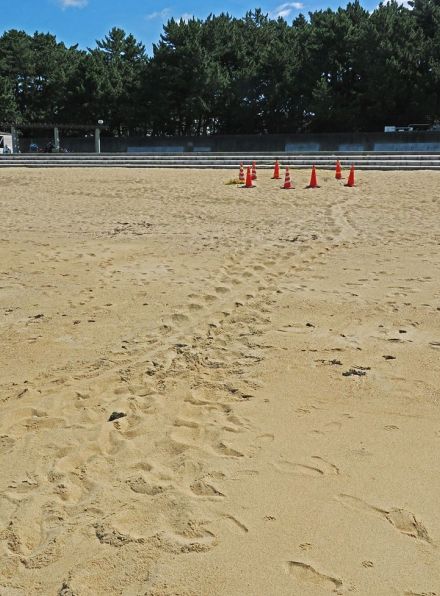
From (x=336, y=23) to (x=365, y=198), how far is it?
153ft

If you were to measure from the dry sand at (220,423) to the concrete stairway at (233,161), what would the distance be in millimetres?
16495

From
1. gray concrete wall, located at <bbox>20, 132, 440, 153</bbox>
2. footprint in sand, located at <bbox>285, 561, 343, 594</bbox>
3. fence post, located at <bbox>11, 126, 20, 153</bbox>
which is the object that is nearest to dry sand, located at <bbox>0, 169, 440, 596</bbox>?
footprint in sand, located at <bbox>285, 561, 343, 594</bbox>

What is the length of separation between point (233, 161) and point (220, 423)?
82.6 feet

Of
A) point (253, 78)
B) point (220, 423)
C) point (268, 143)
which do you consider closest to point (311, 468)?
point (220, 423)

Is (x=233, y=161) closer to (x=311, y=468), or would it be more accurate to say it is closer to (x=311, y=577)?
(x=311, y=468)

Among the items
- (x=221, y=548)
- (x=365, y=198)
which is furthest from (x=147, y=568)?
(x=365, y=198)

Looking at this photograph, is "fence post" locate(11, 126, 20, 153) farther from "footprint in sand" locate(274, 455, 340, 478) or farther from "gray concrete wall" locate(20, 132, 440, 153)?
"footprint in sand" locate(274, 455, 340, 478)

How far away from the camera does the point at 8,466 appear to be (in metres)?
3.30

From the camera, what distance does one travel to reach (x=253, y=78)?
56969mm

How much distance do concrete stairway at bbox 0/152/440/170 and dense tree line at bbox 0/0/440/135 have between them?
25459 mm

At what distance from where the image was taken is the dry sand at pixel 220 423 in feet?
8.24

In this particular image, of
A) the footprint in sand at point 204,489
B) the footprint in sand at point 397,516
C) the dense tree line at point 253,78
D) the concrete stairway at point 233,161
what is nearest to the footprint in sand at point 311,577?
the footprint in sand at point 397,516

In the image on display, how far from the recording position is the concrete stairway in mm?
24078

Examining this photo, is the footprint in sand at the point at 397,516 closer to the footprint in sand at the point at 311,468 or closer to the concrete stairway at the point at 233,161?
the footprint in sand at the point at 311,468
